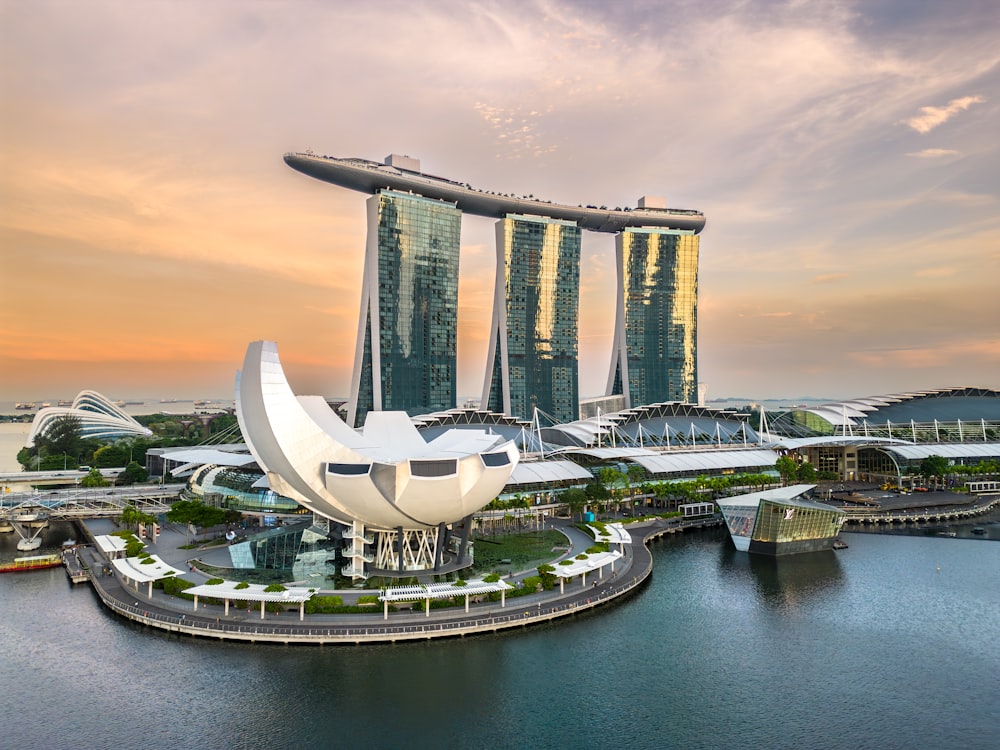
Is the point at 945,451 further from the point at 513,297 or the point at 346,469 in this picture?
the point at 346,469

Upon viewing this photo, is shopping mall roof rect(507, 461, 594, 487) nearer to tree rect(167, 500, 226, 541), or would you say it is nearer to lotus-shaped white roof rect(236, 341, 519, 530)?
lotus-shaped white roof rect(236, 341, 519, 530)

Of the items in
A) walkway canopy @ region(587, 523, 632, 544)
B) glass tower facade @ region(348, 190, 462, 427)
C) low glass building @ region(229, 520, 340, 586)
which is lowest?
low glass building @ region(229, 520, 340, 586)

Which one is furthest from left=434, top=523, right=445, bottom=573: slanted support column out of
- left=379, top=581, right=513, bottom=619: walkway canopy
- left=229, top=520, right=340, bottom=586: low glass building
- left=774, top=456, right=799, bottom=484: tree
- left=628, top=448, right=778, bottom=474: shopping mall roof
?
left=774, top=456, right=799, bottom=484: tree

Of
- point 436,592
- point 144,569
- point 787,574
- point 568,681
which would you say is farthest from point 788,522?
point 144,569

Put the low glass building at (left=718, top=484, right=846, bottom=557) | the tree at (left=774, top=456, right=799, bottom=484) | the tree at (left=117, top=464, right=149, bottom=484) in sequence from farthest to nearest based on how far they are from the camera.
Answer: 1. the tree at (left=117, top=464, right=149, bottom=484)
2. the tree at (left=774, top=456, right=799, bottom=484)
3. the low glass building at (left=718, top=484, right=846, bottom=557)

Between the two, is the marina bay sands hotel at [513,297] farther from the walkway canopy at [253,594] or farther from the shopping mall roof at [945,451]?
the walkway canopy at [253,594]

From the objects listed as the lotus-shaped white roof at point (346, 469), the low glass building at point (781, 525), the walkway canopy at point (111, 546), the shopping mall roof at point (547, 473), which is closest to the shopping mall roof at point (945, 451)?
the low glass building at point (781, 525)

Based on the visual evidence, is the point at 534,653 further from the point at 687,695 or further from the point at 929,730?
the point at 929,730
